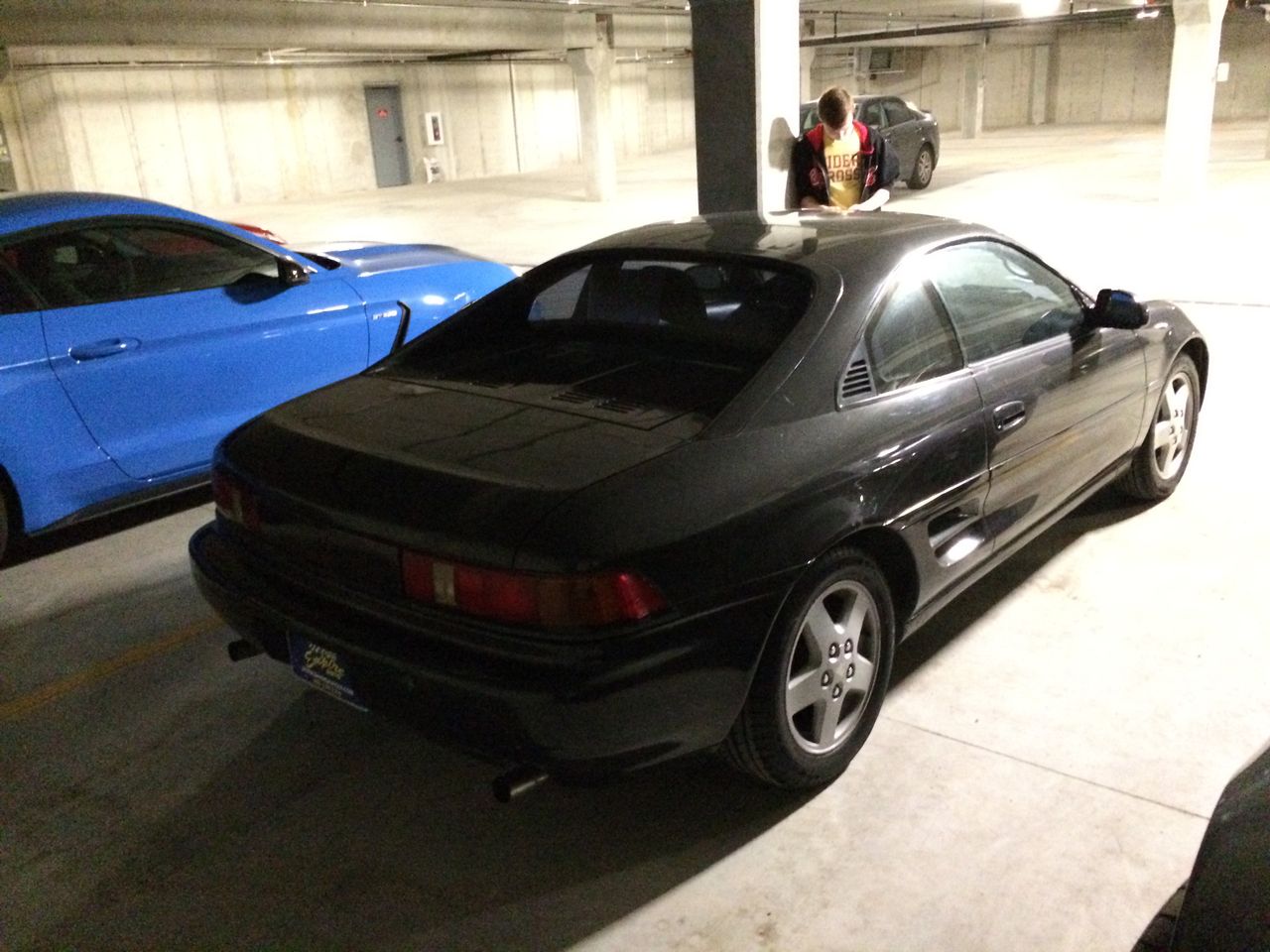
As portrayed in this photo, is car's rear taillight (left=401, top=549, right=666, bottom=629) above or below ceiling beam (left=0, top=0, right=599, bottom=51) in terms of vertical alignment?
below

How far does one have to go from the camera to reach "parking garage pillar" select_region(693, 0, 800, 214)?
266 inches

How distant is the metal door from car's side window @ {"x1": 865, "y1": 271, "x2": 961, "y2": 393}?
24409 mm

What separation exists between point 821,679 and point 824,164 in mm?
4214

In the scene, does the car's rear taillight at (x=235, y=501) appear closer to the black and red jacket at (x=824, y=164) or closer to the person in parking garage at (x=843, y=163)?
the person in parking garage at (x=843, y=163)

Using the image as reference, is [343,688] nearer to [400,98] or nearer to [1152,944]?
[1152,944]

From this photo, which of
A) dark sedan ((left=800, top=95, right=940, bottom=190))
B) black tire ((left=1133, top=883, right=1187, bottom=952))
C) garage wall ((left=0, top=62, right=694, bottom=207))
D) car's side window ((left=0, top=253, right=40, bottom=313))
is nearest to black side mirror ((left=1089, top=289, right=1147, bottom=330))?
black tire ((left=1133, top=883, right=1187, bottom=952))

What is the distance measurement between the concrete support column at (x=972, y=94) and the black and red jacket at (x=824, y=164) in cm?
2583

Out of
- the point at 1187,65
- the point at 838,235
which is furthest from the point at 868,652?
the point at 1187,65

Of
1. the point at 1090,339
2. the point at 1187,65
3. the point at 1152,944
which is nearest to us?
the point at 1152,944

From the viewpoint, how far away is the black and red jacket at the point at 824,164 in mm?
6086

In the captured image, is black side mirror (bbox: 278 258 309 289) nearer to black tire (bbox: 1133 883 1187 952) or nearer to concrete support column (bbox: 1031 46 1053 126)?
black tire (bbox: 1133 883 1187 952)

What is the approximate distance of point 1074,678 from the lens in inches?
125

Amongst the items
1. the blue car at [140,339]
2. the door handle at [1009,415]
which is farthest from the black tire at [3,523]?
the door handle at [1009,415]

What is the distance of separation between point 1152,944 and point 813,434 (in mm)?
1293
